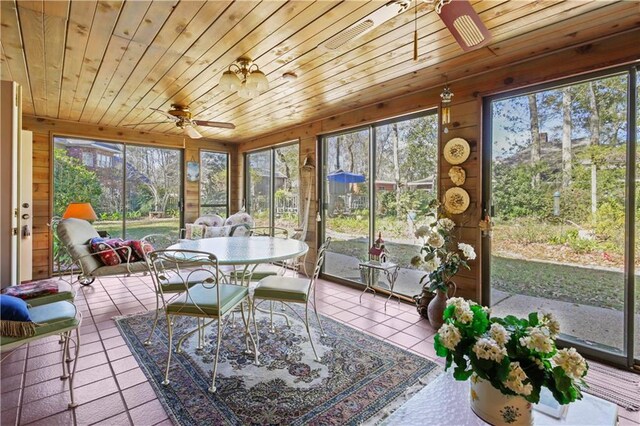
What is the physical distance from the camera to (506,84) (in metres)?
2.70

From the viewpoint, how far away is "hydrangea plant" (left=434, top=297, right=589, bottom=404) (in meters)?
1.07

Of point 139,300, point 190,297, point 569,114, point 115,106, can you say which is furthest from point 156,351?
point 569,114

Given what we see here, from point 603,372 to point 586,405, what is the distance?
1.32m

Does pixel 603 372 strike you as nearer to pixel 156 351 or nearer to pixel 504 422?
pixel 504 422

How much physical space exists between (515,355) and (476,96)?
246 centimetres

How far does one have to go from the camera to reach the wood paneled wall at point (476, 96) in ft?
7.29

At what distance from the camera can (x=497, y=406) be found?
115 cm

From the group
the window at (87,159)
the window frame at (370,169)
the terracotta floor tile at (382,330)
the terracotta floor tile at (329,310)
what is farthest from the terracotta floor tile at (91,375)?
the window at (87,159)

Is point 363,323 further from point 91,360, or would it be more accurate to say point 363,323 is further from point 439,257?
point 91,360

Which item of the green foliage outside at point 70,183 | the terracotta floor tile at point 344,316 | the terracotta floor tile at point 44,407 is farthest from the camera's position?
the green foliage outside at point 70,183

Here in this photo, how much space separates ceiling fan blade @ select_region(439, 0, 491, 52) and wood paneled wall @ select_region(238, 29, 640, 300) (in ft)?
4.28

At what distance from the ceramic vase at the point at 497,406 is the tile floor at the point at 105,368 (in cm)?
117

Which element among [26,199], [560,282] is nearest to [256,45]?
[560,282]

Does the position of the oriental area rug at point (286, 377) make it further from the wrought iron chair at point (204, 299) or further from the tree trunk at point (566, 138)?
the tree trunk at point (566, 138)
